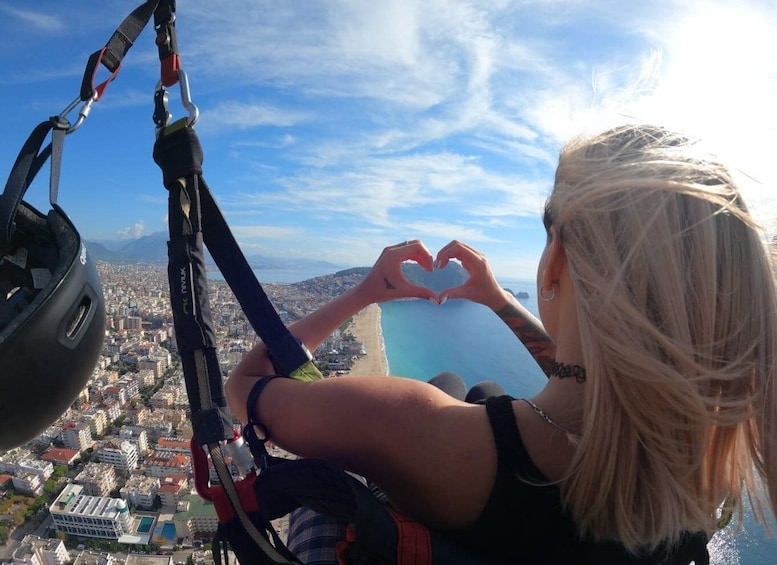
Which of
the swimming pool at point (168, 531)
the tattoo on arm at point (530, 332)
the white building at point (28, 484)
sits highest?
the tattoo on arm at point (530, 332)

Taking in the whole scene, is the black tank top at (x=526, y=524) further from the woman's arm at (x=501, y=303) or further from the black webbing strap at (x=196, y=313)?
the woman's arm at (x=501, y=303)

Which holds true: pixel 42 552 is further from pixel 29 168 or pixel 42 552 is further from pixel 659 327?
pixel 659 327

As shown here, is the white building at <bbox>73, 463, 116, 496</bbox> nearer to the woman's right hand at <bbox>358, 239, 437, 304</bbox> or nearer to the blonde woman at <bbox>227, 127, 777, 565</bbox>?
the woman's right hand at <bbox>358, 239, 437, 304</bbox>

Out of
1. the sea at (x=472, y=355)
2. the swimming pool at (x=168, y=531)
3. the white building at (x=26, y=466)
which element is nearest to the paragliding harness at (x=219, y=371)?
the sea at (x=472, y=355)

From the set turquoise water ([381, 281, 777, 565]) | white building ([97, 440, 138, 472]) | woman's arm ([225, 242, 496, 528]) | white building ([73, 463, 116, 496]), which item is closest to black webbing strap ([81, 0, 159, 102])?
woman's arm ([225, 242, 496, 528])

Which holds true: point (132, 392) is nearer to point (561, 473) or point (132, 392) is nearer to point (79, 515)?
point (79, 515)

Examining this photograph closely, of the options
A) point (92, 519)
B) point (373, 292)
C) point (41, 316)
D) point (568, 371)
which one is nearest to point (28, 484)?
point (92, 519)
